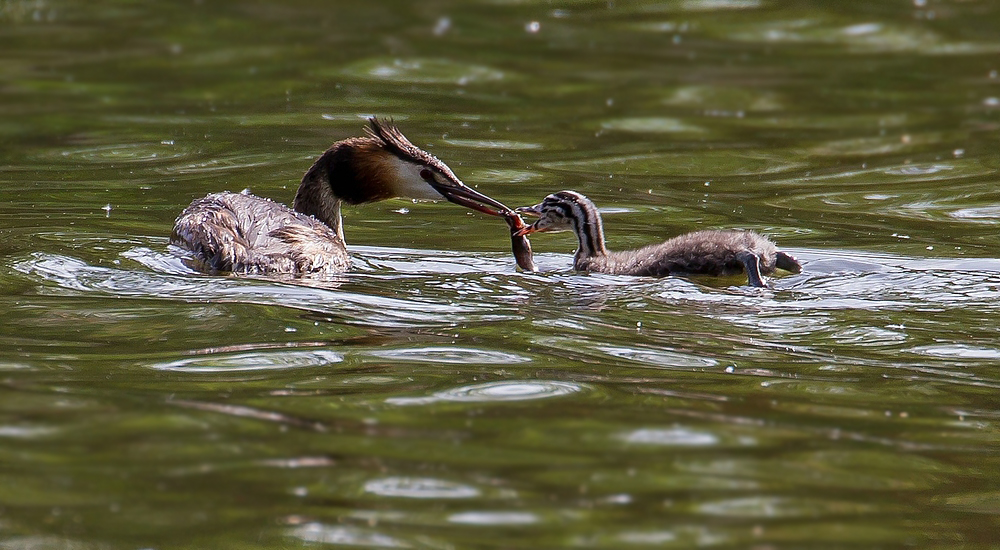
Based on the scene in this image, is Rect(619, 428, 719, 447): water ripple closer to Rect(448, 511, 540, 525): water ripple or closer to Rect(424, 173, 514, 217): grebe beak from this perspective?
Rect(448, 511, 540, 525): water ripple

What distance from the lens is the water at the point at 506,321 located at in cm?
463

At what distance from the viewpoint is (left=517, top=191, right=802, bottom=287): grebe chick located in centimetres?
796

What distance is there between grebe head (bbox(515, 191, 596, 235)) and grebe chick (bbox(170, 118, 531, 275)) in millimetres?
231

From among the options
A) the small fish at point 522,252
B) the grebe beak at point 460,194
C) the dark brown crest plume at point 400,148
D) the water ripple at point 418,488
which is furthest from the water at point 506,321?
the dark brown crest plume at point 400,148

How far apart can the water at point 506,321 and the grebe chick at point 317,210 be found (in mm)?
235

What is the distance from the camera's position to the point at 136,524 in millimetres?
4430

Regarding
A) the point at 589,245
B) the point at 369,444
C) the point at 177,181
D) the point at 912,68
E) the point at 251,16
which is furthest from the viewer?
the point at 251,16

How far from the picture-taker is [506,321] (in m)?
6.82

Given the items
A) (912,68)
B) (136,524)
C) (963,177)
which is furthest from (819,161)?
(136,524)

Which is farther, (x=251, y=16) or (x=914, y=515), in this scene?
(x=251, y=16)

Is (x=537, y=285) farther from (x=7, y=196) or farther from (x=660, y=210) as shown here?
(x=7, y=196)

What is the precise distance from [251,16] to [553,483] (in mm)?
12453

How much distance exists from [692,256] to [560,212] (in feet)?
3.56

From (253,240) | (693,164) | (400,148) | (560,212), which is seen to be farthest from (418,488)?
(693,164)
